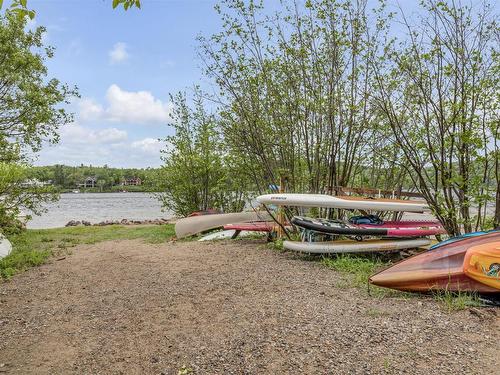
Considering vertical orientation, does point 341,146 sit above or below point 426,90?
below

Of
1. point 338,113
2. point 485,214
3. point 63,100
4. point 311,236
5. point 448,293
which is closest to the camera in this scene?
point 448,293

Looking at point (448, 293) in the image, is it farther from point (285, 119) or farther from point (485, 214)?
point (285, 119)

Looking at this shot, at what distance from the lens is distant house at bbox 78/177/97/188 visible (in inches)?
2593

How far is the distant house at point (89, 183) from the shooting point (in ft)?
216

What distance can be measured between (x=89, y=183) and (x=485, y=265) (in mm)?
69584

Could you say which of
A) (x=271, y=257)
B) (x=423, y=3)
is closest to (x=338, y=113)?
(x=423, y=3)

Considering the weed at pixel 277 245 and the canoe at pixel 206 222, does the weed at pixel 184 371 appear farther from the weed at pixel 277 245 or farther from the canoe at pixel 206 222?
the canoe at pixel 206 222

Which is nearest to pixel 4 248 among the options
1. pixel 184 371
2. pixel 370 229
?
pixel 184 371

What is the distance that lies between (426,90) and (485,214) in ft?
6.23

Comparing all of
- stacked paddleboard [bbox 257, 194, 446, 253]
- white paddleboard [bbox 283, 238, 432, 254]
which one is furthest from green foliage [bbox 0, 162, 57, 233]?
white paddleboard [bbox 283, 238, 432, 254]

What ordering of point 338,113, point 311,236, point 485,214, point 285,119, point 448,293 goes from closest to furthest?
point 448,293 < point 485,214 < point 311,236 < point 338,113 < point 285,119

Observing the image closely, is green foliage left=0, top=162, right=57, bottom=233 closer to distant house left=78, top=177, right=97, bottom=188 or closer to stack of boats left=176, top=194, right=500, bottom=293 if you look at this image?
stack of boats left=176, top=194, right=500, bottom=293

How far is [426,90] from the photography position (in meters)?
6.01

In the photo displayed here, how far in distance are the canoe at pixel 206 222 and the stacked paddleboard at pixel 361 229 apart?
A: 374 cm
